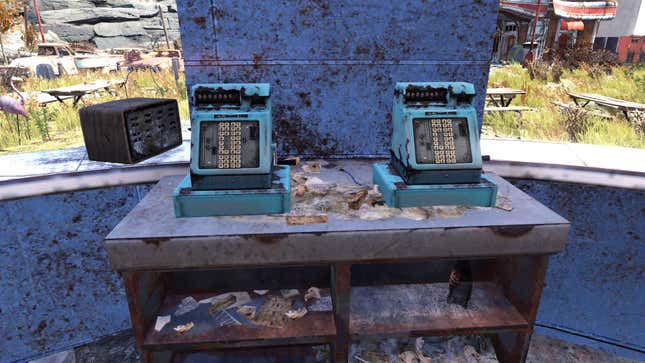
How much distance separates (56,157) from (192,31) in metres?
0.96

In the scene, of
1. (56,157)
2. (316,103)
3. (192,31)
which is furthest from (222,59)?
(56,157)

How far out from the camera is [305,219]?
1251 millimetres

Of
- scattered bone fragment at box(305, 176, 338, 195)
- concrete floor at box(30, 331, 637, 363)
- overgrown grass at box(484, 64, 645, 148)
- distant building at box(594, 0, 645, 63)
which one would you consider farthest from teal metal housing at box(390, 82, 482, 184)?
distant building at box(594, 0, 645, 63)

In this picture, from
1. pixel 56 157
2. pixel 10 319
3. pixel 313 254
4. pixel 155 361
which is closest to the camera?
pixel 313 254

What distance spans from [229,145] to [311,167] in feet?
1.64

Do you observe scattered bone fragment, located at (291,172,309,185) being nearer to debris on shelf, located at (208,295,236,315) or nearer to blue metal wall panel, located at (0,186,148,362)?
debris on shelf, located at (208,295,236,315)

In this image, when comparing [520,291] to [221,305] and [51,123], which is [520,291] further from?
[51,123]

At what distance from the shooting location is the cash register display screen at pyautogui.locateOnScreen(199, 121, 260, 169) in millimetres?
1308

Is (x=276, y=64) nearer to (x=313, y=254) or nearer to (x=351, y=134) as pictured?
(x=351, y=134)

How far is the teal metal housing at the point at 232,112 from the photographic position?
1290mm

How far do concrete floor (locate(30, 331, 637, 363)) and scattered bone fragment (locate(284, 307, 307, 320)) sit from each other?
389 millimetres

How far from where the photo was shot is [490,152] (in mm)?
1945

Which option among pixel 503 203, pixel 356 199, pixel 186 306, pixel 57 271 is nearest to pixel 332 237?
pixel 356 199

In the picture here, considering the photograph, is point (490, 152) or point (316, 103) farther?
point (490, 152)
